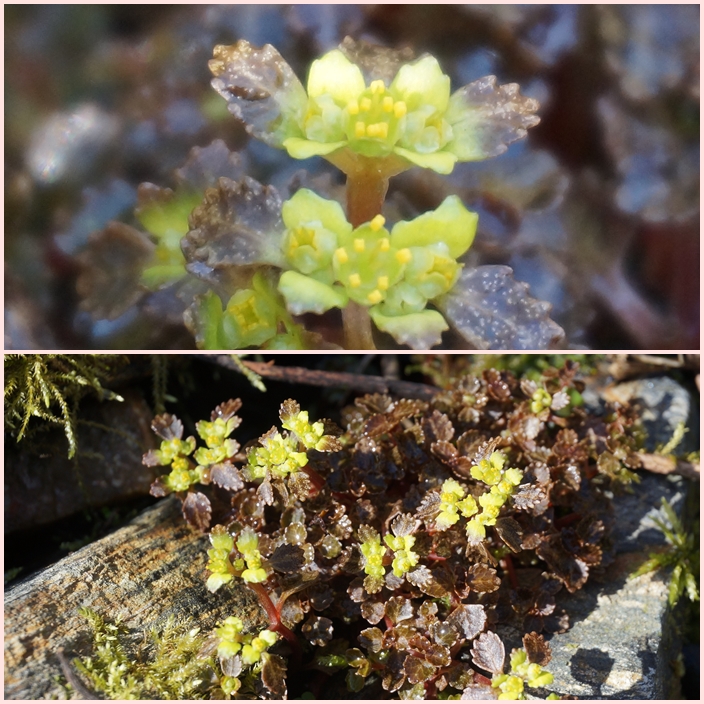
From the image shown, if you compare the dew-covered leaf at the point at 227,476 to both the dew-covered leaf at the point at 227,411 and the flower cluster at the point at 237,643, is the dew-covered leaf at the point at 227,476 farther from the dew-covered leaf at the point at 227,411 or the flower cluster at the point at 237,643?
the flower cluster at the point at 237,643

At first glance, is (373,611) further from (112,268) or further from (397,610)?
(112,268)

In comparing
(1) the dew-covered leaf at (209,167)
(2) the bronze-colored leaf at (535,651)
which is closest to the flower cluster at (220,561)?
(2) the bronze-colored leaf at (535,651)

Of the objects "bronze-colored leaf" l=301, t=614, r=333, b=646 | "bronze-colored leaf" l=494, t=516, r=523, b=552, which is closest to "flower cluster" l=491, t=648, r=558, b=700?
"bronze-colored leaf" l=494, t=516, r=523, b=552

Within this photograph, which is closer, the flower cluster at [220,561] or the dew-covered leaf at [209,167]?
the flower cluster at [220,561]

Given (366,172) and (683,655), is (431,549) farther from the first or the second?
(683,655)

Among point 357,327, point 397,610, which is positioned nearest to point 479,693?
point 397,610

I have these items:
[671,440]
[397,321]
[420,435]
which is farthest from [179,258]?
[671,440]

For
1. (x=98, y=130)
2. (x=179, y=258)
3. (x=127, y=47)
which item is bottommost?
(x=179, y=258)
